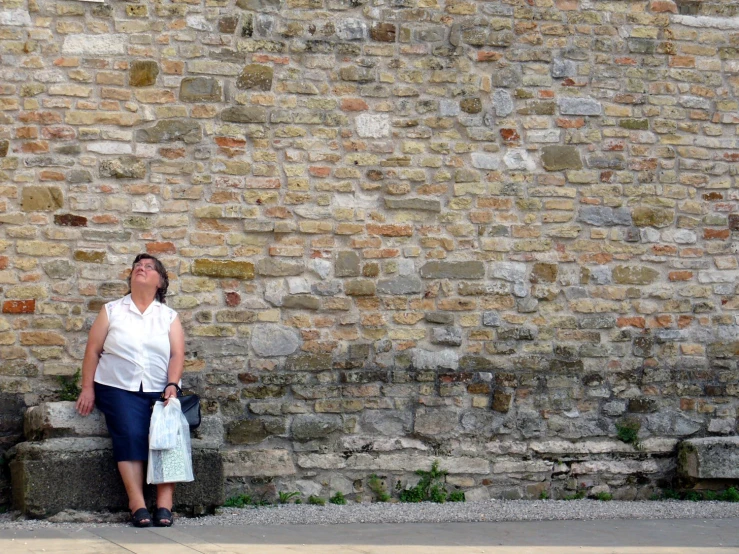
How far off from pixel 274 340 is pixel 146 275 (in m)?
1.04

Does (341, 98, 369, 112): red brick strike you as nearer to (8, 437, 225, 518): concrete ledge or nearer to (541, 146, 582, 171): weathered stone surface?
(541, 146, 582, 171): weathered stone surface

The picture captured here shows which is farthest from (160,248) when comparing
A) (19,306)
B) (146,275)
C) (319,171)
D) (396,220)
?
(396,220)

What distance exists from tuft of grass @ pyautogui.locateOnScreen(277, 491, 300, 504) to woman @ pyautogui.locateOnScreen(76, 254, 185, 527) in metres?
0.94

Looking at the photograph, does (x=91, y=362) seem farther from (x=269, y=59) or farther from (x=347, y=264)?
(x=269, y=59)

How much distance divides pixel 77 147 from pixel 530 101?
112 inches

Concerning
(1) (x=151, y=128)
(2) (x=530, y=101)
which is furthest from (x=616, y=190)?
(1) (x=151, y=128)

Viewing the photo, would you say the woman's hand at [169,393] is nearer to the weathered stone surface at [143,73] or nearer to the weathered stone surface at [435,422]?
the weathered stone surface at [435,422]

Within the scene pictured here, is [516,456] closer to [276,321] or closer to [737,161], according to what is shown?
[276,321]

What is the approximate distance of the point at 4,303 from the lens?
230 inches

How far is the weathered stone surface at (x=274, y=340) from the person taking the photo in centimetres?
612

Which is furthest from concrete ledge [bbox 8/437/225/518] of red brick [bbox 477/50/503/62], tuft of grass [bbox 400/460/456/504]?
red brick [bbox 477/50/503/62]

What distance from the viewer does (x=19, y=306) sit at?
5863 mm

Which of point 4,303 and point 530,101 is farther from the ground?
point 530,101

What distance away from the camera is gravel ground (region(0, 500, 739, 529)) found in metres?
5.19
